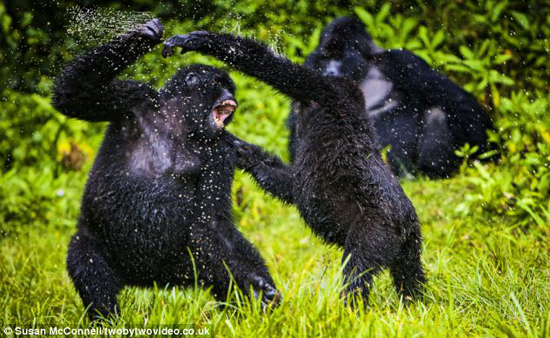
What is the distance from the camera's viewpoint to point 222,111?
9.32 ft

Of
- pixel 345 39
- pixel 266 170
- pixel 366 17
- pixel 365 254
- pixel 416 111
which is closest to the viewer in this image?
pixel 365 254

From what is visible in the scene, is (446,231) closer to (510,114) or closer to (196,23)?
(510,114)

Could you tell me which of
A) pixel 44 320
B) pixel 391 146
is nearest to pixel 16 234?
pixel 44 320

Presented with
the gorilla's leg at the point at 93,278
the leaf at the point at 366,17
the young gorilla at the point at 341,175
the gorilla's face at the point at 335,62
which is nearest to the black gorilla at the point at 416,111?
the gorilla's face at the point at 335,62

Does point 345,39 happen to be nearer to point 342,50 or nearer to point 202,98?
point 342,50

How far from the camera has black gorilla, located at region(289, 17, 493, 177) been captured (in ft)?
15.0

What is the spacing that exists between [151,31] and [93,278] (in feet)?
3.64

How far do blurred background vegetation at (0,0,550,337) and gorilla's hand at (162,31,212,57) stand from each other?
683mm

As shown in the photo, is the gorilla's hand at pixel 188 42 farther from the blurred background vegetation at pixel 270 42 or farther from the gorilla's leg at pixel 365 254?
the blurred background vegetation at pixel 270 42

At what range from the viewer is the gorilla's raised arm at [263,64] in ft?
8.05

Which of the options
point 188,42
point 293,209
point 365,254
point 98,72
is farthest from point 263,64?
point 293,209

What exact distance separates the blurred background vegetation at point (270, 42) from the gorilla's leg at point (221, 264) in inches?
77.5

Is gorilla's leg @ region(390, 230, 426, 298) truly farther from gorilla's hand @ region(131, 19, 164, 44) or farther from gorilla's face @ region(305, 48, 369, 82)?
gorilla's hand @ region(131, 19, 164, 44)

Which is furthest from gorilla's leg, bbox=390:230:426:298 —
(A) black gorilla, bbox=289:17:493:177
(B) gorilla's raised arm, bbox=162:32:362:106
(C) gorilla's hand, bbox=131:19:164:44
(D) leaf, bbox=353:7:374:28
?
(D) leaf, bbox=353:7:374:28
